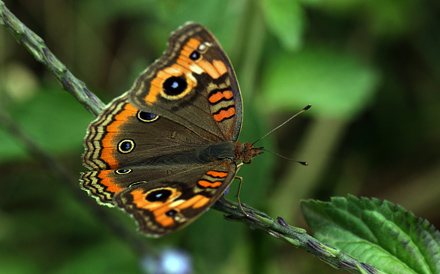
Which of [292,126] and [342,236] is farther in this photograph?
[292,126]

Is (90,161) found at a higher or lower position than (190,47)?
lower

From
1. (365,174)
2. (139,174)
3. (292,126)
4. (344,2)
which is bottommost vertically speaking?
(139,174)

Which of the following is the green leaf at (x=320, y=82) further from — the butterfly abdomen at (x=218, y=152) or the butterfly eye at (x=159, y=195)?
the butterfly eye at (x=159, y=195)

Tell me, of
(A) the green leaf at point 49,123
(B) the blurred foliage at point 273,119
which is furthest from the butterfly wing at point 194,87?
(A) the green leaf at point 49,123

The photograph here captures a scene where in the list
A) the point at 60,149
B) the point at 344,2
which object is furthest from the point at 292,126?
the point at 60,149

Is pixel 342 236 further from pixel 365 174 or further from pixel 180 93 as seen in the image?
pixel 365 174

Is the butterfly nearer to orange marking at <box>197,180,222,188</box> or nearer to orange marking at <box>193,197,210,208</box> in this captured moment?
orange marking at <box>197,180,222,188</box>

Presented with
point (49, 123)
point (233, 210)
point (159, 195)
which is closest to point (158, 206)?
point (159, 195)
